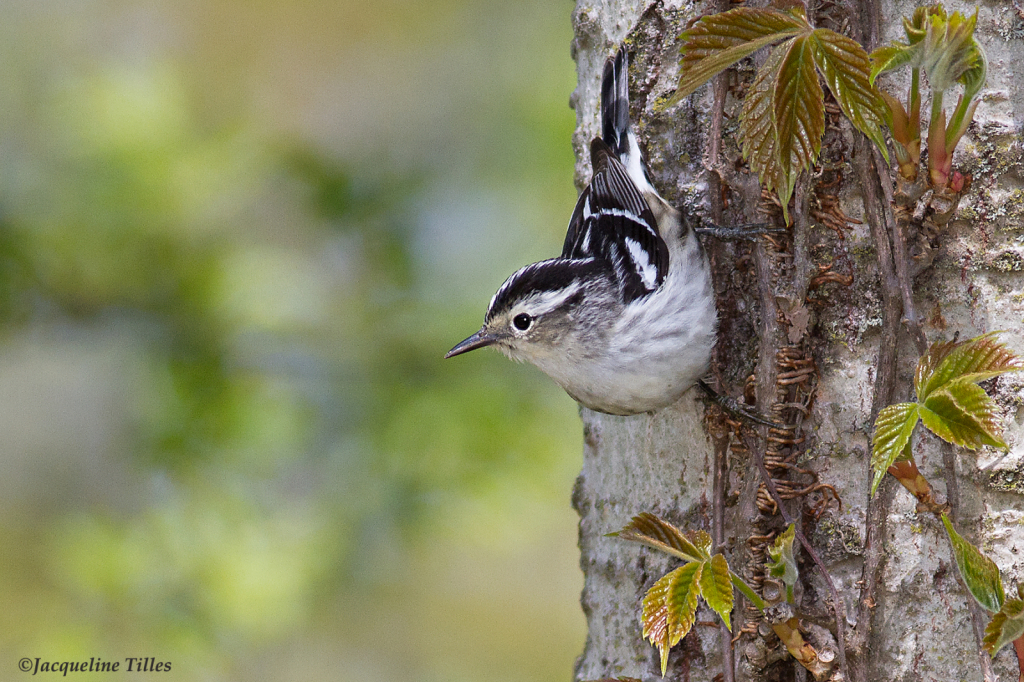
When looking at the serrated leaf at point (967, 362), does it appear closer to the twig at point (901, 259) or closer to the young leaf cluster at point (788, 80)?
the twig at point (901, 259)

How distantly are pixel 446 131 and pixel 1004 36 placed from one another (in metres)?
4.01

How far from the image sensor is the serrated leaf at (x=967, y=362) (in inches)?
49.4

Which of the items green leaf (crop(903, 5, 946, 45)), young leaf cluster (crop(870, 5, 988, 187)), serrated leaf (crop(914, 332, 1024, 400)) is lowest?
serrated leaf (crop(914, 332, 1024, 400))

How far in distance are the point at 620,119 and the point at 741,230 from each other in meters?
0.44

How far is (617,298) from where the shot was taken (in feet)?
7.54

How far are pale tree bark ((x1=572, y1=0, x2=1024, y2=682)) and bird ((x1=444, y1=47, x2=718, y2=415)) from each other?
0.24 ft

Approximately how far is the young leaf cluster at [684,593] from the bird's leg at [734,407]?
0.29 metres

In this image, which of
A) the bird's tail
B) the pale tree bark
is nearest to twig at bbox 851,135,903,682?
the pale tree bark

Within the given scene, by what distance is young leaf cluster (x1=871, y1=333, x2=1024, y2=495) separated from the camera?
3.82ft

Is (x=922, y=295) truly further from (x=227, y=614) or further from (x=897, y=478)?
(x=227, y=614)

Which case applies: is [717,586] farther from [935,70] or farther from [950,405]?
[935,70]

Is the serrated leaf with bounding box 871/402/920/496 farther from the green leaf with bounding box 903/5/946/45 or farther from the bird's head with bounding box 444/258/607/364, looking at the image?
the bird's head with bounding box 444/258/607/364

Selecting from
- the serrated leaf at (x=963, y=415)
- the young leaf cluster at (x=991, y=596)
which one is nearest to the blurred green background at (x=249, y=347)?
the young leaf cluster at (x=991, y=596)

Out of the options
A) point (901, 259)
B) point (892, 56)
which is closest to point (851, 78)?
point (892, 56)
